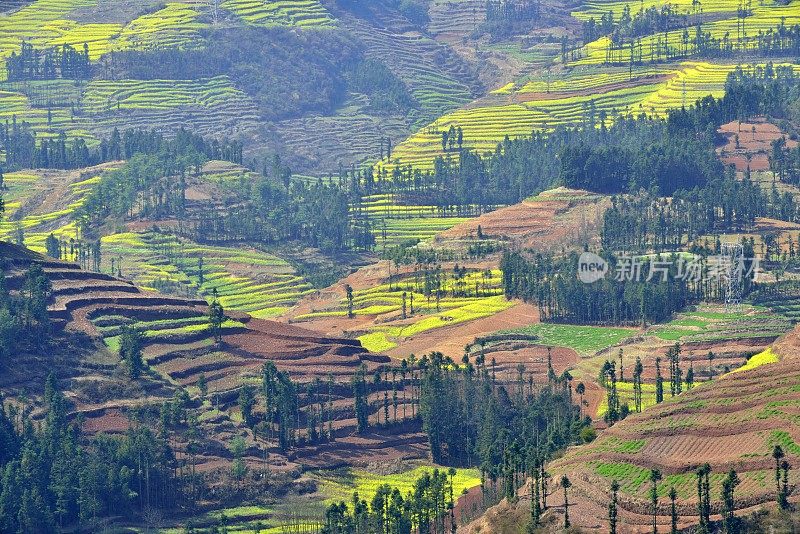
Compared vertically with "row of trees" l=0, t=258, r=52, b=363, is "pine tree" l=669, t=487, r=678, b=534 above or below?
below

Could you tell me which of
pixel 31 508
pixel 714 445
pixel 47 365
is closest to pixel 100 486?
pixel 31 508

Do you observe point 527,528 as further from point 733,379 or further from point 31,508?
point 31,508

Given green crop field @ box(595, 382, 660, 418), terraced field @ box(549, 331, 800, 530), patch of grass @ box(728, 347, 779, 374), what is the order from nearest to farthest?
terraced field @ box(549, 331, 800, 530) → patch of grass @ box(728, 347, 779, 374) → green crop field @ box(595, 382, 660, 418)

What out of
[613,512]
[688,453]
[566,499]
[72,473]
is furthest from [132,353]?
Answer: [613,512]

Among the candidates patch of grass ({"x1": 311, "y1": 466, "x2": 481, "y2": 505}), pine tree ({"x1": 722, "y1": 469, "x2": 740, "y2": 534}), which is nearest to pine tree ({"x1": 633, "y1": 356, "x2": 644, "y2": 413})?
patch of grass ({"x1": 311, "y1": 466, "x2": 481, "y2": 505})

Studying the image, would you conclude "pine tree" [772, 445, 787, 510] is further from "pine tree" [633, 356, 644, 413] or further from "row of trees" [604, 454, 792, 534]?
"pine tree" [633, 356, 644, 413]

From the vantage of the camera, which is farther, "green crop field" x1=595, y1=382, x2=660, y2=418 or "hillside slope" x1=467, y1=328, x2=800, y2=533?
"green crop field" x1=595, y1=382, x2=660, y2=418

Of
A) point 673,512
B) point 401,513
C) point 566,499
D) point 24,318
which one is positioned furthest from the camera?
point 24,318

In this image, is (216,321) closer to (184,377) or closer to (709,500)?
(184,377)

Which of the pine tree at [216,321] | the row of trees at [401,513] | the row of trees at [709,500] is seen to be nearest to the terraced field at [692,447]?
the row of trees at [709,500]
